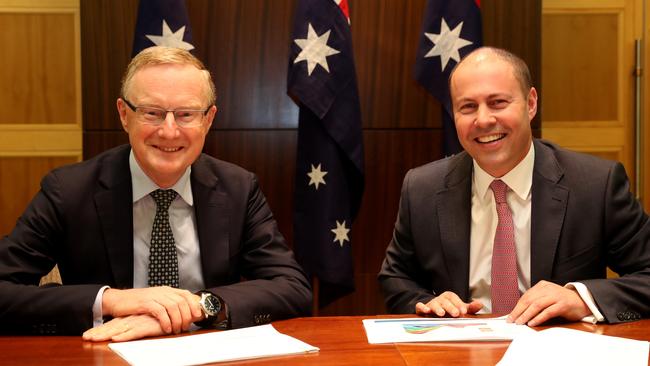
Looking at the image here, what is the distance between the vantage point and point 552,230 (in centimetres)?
243

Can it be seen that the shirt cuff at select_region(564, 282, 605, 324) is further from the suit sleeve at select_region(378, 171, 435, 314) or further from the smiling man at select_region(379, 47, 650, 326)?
the suit sleeve at select_region(378, 171, 435, 314)

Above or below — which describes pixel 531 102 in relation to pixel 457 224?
above

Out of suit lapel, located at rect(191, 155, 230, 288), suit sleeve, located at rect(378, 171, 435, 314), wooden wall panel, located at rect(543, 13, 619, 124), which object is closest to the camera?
suit lapel, located at rect(191, 155, 230, 288)

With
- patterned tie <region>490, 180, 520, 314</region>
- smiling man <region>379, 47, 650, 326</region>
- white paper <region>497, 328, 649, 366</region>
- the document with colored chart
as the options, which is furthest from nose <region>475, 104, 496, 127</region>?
white paper <region>497, 328, 649, 366</region>

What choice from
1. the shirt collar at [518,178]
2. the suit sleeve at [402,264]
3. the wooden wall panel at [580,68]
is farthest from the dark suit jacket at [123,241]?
the wooden wall panel at [580,68]

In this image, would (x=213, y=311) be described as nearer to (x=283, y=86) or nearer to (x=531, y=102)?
(x=531, y=102)

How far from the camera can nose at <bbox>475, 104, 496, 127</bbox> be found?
248cm

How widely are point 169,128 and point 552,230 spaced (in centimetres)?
126

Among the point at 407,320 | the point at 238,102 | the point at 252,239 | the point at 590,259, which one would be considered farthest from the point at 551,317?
the point at 238,102

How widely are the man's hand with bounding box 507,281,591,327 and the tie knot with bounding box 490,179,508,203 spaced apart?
0.50 metres

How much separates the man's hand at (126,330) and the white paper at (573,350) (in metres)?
0.87

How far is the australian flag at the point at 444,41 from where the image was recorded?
4.01 m

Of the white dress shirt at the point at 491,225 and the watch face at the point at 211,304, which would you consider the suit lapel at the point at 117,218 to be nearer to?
the watch face at the point at 211,304

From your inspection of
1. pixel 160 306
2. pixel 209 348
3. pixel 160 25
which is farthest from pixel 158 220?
pixel 160 25
